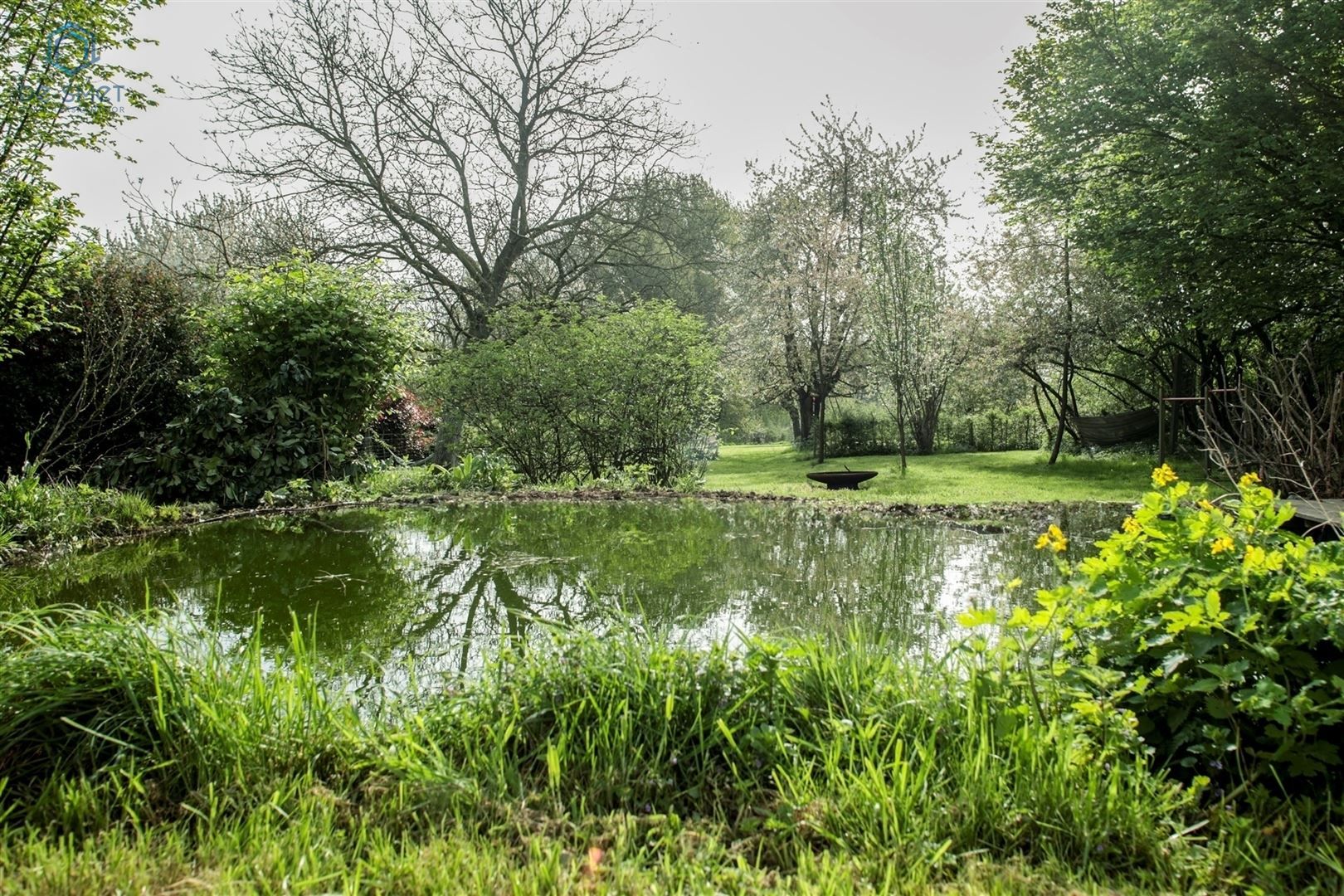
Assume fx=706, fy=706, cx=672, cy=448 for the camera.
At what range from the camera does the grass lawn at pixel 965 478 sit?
36.2ft

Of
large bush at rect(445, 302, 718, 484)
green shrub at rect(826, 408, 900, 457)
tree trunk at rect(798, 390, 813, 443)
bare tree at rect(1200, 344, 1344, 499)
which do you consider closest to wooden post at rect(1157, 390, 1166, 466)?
green shrub at rect(826, 408, 900, 457)

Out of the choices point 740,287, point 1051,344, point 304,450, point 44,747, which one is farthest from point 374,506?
point 740,287

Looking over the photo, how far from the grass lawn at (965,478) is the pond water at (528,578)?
3130 millimetres

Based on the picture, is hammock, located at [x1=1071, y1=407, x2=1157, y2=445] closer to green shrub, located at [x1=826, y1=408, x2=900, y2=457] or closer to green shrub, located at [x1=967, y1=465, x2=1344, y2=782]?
green shrub, located at [x1=826, y1=408, x2=900, y2=457]

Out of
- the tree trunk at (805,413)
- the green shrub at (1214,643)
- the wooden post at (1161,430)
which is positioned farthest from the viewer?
the tree trunk at (805,413)

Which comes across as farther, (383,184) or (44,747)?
(383,184)

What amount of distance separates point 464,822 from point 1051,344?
1719 cm

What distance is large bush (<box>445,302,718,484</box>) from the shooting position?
1120cm

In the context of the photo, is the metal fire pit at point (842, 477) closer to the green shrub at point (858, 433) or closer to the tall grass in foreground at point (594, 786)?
the green shrub at point (858, 433)

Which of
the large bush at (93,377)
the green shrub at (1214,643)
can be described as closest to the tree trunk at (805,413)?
the large bush at (93,377)

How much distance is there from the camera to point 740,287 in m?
25.2

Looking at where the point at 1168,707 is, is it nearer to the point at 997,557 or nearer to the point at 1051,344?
the point at 997,557

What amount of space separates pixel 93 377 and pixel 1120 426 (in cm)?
1850

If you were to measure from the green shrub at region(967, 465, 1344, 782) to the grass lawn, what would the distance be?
24.2ft
